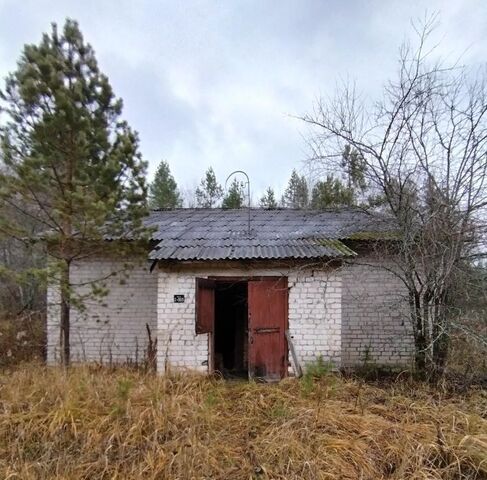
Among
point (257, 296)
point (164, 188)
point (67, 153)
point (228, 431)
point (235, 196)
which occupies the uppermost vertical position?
point (164, 188)

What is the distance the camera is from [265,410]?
562 centimetres

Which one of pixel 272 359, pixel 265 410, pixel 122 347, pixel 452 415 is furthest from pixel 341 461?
pixel 122 347

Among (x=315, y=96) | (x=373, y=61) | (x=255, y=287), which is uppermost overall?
(x=373, y=61)

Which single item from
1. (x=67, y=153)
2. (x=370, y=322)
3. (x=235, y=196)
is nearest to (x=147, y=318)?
(x=67, y=153)

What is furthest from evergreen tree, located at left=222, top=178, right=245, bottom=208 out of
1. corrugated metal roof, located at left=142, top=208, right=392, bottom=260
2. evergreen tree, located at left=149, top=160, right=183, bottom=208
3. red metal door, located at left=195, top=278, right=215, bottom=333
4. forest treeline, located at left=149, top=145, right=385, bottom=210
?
red metal door, located at left=195, top=278, right=215, bottom=333

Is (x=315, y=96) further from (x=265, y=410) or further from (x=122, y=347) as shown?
(x=122, y=347)

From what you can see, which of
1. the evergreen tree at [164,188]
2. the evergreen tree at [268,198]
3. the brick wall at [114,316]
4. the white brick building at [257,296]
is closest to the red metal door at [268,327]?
the white brick building at [257,296]

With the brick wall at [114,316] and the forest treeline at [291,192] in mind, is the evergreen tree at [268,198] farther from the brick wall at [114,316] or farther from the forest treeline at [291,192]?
the brick wall at [114,316]

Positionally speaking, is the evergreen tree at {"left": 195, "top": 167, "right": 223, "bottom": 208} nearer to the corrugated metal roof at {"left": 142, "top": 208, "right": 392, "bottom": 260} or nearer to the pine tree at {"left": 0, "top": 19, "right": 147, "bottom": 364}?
the corrugated metal roof at {"left": 142, "top": 208, "right": 392, "bottom": 260}

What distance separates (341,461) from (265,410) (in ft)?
5.41

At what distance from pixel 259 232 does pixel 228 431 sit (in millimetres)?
4797

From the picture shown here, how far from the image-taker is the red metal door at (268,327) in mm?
7625

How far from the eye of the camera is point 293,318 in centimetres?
762

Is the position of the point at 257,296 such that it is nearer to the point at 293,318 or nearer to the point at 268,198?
the point at 293,318
